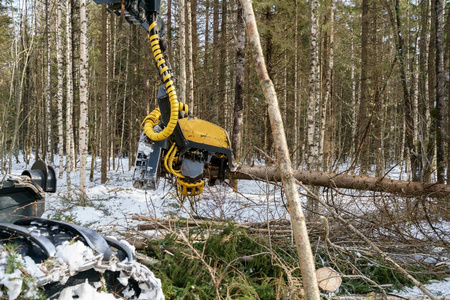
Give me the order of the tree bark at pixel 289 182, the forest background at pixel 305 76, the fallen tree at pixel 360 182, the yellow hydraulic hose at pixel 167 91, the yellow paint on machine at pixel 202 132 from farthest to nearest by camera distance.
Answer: the forest background at pixel 305 76
the fallen tree at pixel 360 182
the yellow paint on machine at pixel 202 132
the yellow hydraulic hose at pixel 167 91
the tree bark at pixel 289 182

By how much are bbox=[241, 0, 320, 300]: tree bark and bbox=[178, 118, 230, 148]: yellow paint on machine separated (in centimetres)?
220

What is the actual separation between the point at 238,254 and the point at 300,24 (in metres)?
13.8

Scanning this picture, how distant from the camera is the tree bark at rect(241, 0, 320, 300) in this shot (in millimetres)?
2266

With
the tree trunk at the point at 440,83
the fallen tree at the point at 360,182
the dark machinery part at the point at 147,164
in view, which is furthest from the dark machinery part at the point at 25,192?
the tree trunk at the point at 440,83

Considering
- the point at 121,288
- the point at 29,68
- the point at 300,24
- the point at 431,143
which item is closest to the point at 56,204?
the point at 121,288

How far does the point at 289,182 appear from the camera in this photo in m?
2.36

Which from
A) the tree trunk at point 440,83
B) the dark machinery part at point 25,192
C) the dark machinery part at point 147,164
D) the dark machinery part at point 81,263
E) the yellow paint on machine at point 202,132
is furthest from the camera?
the tree trunk at point 440,83

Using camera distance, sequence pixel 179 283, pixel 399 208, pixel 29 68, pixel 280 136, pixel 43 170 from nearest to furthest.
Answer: pixel 280 136, pixel 43 170, pixel 179 283, pixel 399 208, pixel 29 68

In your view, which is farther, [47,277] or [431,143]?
[431,143]

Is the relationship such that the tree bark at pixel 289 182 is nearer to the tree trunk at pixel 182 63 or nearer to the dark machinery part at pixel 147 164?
the dark machinery part at pixel 147 164

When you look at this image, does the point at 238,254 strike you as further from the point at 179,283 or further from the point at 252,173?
the point at 252,173

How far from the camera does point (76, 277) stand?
6.27 feet

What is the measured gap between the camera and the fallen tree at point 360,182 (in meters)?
5.18

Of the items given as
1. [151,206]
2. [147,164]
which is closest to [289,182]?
[147,164]
